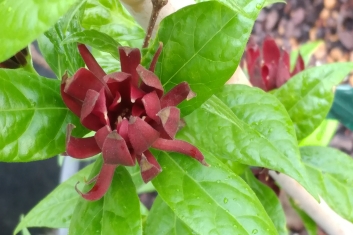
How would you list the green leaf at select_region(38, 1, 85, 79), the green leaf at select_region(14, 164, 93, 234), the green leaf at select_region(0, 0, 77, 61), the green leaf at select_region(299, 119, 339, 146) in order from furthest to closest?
1. the green leaf at select_region(299, 119, 339, 146)
2. the green leaf at select_region(14, 164, 93, 234)
3. the green leaf at select_region(38, 1, 85, 79)
4. the green leaf at select_region(0, 0, 77, 61)

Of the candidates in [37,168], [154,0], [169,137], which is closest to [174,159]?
[169,137]

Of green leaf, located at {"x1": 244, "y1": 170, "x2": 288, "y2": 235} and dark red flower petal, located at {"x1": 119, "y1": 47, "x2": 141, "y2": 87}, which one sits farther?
green leaf, located at {"x1": 244, "y1": 170, "x2": 288, "y2": 235}

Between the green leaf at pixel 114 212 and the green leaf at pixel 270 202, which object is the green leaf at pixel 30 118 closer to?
the green leaf at pixel 114 212

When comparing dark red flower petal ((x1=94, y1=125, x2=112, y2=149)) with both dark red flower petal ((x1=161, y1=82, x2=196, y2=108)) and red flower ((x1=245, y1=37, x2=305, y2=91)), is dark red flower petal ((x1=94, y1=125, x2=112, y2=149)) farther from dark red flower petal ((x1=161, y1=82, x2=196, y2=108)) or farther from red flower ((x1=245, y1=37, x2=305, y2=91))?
red flower ((x1=245, y1=37, x2=305, y2=91))

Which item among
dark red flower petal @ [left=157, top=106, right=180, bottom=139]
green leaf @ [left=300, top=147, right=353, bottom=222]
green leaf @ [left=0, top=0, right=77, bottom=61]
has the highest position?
green leaf @ [left=0, top=0, right=77, bottom=61]

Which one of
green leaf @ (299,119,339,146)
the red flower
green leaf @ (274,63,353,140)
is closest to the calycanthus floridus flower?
green leaf @ (274,63,353,140)

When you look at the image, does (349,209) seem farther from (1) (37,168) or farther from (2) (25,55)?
(1) (37,168)

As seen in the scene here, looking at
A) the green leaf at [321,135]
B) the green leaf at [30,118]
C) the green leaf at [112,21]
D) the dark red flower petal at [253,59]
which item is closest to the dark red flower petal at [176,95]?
the green leaf at [30,118]
